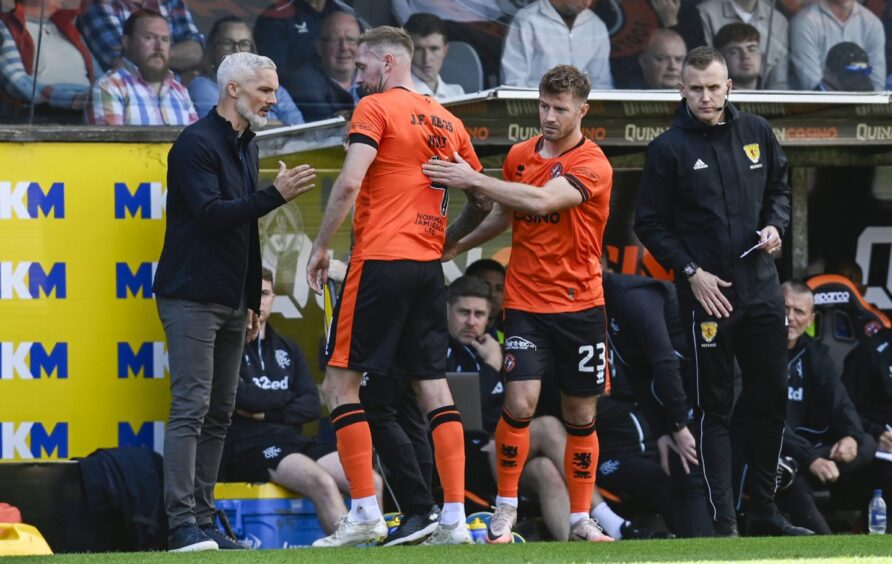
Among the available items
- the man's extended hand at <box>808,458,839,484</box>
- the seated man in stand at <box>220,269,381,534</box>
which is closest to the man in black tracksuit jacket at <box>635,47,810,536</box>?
the man's extended hand at <box>808,458,839,484</box>

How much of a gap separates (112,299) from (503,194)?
250cm

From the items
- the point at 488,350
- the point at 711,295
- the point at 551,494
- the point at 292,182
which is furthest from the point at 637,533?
the point at 292,182

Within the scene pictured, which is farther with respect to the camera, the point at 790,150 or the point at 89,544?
the point at 790,150

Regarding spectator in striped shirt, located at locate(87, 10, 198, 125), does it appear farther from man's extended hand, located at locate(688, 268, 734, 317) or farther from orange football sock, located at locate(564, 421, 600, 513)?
man's extended hand, located at locate(688, 268, 734, 317)

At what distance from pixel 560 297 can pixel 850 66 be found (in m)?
3.31

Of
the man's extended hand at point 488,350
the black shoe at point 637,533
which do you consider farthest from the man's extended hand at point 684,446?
the man's extended hand at point 488,350

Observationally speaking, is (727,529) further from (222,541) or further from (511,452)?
(222,541)

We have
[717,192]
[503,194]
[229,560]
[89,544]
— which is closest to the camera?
[229,560]

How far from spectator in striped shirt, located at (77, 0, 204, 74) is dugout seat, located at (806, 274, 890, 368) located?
3952 millimetres

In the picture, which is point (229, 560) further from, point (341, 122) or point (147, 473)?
point (341, 122)

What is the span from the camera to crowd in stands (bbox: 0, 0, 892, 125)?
756 centimetres

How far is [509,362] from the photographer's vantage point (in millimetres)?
6062

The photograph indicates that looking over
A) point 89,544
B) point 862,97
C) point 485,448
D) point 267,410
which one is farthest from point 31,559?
point 862,97

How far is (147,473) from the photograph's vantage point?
6.86 metres
